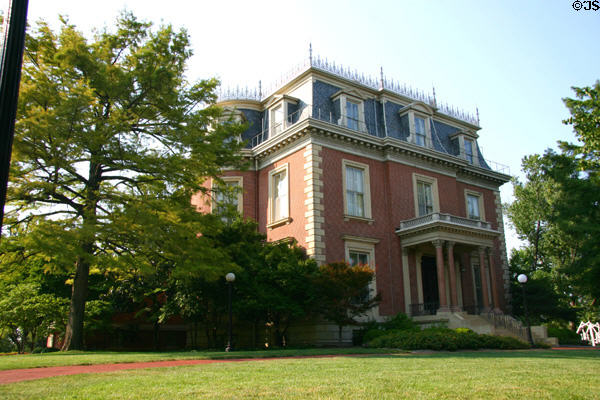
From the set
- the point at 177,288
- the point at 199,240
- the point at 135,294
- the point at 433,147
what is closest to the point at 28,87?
the point at 199,240

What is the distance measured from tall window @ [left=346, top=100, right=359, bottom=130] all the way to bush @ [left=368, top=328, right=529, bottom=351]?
1097 cm

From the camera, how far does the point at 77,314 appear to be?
16.8 metres

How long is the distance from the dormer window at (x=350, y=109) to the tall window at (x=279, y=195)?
3.84 metres

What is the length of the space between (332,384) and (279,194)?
59.7 feet

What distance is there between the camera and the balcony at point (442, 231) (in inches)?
900

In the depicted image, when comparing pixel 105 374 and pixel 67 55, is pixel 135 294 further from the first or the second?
pixel 105 374

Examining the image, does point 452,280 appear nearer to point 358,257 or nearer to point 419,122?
point 358,257

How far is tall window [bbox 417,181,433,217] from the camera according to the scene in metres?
26.1

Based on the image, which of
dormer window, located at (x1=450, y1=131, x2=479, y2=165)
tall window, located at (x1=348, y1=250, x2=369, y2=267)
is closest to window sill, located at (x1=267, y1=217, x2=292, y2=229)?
tall window, located at (x1=348, y1=250, x2=369, y2=267)

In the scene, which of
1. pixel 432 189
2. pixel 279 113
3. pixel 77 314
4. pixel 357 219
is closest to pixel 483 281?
pixel 432 189

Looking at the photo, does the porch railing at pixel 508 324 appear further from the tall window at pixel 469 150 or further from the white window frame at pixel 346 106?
the white window frame at pixel 346 106

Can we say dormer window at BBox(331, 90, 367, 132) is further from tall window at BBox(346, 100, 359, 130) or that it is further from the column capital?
the column capital

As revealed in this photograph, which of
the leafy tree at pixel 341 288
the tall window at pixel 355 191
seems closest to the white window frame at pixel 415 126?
the tall window at pixel 355 191

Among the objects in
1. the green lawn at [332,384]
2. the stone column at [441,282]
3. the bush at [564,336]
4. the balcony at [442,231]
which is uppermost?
the balcony at [442,231]
